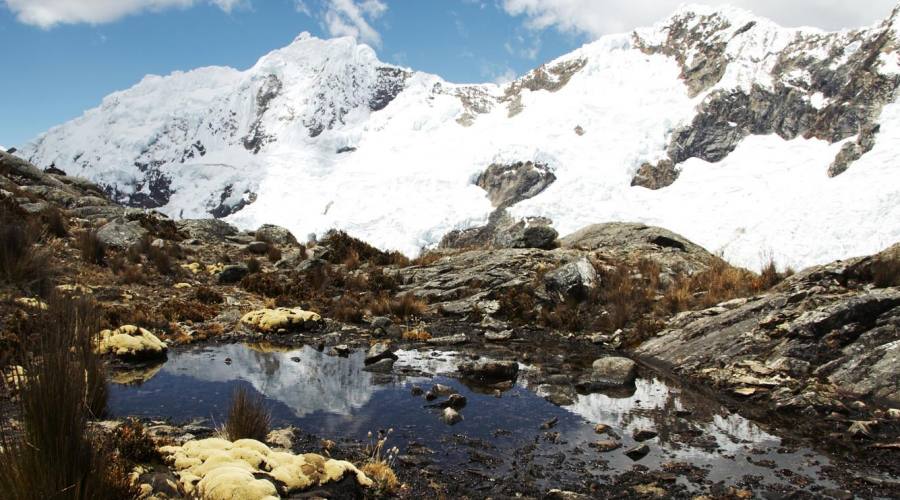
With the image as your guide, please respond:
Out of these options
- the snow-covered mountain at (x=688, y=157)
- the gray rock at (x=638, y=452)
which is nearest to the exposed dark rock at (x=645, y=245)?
the gray rock at (x=638, y=452)

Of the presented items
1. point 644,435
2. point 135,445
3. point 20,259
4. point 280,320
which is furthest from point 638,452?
point 20,259

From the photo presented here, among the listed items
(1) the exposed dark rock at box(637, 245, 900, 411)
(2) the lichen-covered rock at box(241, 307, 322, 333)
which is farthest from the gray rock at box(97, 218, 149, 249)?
(1) the exposed dark rock at box(637, 245, 900, 411)

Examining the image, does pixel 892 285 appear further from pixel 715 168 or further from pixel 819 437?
pixel 715 168

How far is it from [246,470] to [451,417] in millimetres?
3702

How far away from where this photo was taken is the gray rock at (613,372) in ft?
33.8

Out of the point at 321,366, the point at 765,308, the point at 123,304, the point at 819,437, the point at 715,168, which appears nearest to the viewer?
the point at 819,437

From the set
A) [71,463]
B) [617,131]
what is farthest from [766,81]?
[71,463]

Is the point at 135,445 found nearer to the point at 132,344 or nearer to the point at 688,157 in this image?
the point at 132,344

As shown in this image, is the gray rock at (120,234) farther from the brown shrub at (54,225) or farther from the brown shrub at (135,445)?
the brown shrub at (135,445)

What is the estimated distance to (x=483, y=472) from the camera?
6582 mm

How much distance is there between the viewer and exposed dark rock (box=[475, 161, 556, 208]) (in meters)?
151

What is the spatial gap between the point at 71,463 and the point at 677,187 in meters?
145

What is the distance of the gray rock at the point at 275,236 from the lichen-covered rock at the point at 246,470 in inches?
832

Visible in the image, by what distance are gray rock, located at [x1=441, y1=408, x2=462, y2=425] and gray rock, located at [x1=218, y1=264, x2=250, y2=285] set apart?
40.3 feet
